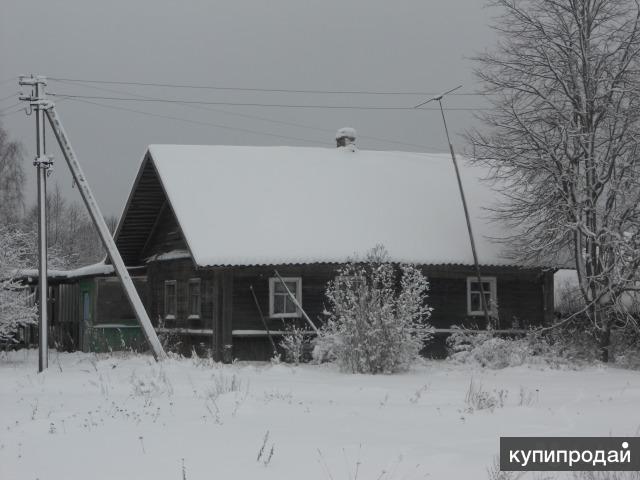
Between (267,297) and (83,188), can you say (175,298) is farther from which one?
(83,188)

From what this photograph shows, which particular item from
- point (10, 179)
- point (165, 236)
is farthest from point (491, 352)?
point (10, 179)

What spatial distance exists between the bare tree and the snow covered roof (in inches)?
778

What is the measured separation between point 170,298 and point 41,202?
664cm

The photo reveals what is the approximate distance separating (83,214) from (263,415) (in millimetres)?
82488

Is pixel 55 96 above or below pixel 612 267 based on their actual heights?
above

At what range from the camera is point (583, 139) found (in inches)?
791

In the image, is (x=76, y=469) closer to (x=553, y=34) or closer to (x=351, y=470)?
(x=351, y=470)

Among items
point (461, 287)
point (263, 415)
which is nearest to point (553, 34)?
point (461, 287)

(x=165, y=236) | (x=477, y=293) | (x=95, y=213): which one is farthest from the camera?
(x=165, y=236)

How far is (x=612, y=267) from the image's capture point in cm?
1961

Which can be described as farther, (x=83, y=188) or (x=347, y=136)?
(x=347, y=136)

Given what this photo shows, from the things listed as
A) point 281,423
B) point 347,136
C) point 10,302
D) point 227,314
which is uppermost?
point 347,136

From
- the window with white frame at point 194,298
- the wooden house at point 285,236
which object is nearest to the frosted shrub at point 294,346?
the wooden house at point 285,236

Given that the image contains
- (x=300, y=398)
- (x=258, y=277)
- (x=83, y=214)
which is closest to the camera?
(x=300, y=398)
